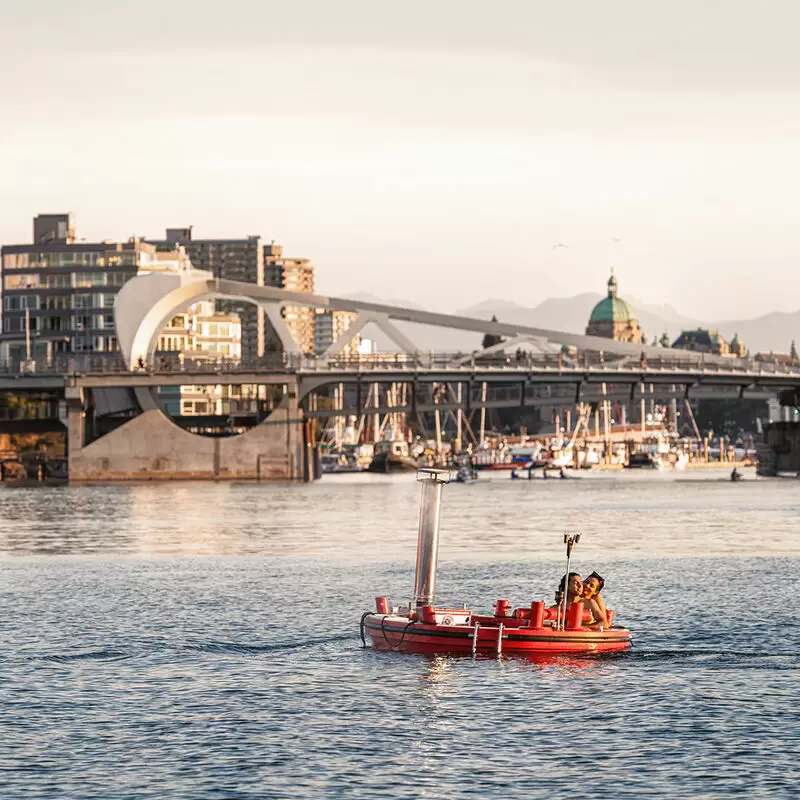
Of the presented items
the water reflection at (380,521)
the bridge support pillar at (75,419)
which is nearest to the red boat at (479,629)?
the water reflection at (380,521)

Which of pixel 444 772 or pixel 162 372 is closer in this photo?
pixel 444 772

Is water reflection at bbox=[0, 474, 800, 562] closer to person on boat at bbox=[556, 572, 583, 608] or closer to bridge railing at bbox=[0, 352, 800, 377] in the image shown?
bridge railing at bbox=[0, 352, 800, 377]

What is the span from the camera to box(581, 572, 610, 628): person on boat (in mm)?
48875

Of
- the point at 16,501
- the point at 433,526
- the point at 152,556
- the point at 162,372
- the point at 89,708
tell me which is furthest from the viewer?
the point at 162,372

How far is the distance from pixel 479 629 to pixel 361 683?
424cm

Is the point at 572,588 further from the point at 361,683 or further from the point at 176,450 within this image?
the point at 176,450

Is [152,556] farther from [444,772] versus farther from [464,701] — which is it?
[444,772]

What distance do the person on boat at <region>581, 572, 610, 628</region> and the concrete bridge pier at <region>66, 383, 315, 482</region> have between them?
14719 cm

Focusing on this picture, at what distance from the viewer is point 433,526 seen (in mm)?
51844

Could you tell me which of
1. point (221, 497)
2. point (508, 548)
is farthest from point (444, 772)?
point (221, 497)

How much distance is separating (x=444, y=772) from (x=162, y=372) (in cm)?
15896

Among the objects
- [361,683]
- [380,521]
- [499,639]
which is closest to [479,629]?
[499,639]

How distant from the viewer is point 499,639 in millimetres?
47938

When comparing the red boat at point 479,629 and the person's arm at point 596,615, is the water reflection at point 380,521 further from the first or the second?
the person's arm at point 596,615
